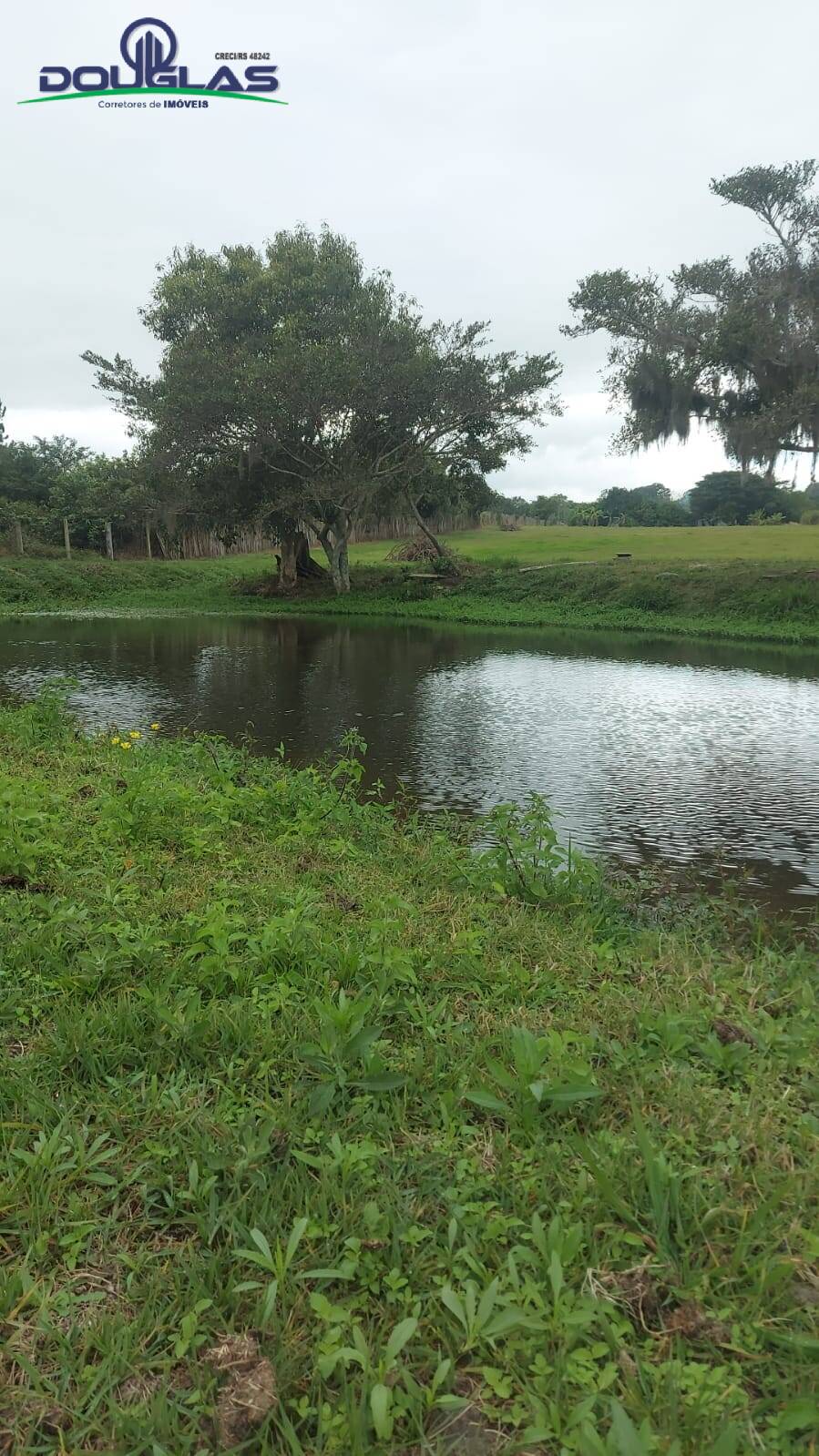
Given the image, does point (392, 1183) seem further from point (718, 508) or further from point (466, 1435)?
point (718, 508)

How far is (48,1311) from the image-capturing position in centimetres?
226

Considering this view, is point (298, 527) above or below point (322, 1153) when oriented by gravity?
above

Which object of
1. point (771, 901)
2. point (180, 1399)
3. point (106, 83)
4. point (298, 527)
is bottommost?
point (771, 901)

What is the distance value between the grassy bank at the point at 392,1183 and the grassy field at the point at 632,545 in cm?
3140

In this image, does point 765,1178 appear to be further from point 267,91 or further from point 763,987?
point 267,91

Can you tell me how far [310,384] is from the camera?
29.9m

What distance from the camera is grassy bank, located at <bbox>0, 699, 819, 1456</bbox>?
205 cm

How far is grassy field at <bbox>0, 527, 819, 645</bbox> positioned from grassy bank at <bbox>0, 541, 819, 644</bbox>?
55mm

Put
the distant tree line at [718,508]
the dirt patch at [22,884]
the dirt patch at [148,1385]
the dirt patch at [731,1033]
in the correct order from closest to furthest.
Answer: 1. the dirt patch at [148,1385]
2. the dirt patch at [731,1033]
3. the dirt patch at [22,884]
4. the distant tree line at [718,508]

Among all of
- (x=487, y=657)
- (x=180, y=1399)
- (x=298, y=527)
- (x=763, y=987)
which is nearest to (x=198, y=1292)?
(x=180, y=1399)

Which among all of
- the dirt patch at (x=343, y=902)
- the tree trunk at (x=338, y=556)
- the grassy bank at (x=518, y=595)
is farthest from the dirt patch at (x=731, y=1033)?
the tree trunk at (x=338, y=556)

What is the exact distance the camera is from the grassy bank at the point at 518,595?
28.4 m

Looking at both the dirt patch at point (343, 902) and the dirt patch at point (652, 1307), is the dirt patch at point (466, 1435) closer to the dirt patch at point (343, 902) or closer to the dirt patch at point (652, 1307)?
the dirt patch at point (652, 1307)

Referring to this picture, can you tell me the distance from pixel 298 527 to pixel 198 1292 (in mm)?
39089
